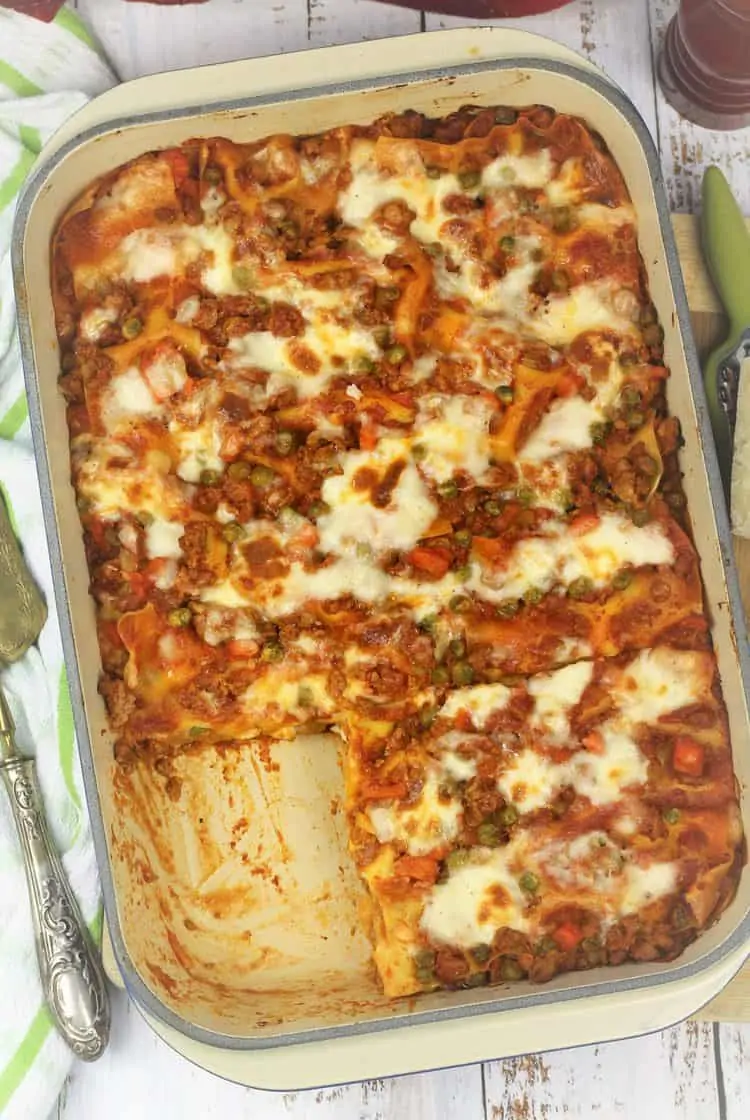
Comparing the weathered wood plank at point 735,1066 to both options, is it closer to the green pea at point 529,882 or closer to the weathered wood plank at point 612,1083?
the weathered wood plank at point 612,1083

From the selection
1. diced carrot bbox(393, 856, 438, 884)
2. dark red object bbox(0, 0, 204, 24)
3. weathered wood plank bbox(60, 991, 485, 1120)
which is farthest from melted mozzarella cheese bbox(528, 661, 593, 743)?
dark red object bbox(0, 0, 204, 24)

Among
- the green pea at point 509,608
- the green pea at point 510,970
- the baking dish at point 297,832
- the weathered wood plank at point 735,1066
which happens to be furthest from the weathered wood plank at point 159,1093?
the green pea at point 509,608

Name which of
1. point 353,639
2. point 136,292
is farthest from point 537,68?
point 353,639

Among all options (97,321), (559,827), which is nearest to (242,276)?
(97,321)

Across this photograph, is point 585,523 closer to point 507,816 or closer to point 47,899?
point 507,816

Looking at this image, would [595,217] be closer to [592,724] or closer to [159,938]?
[592,724]

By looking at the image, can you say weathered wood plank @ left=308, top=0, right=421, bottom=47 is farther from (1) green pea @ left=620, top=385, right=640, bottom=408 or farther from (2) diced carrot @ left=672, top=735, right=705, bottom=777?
(2) diced carrot @ left=672, top=735, right=705, bottom=777
